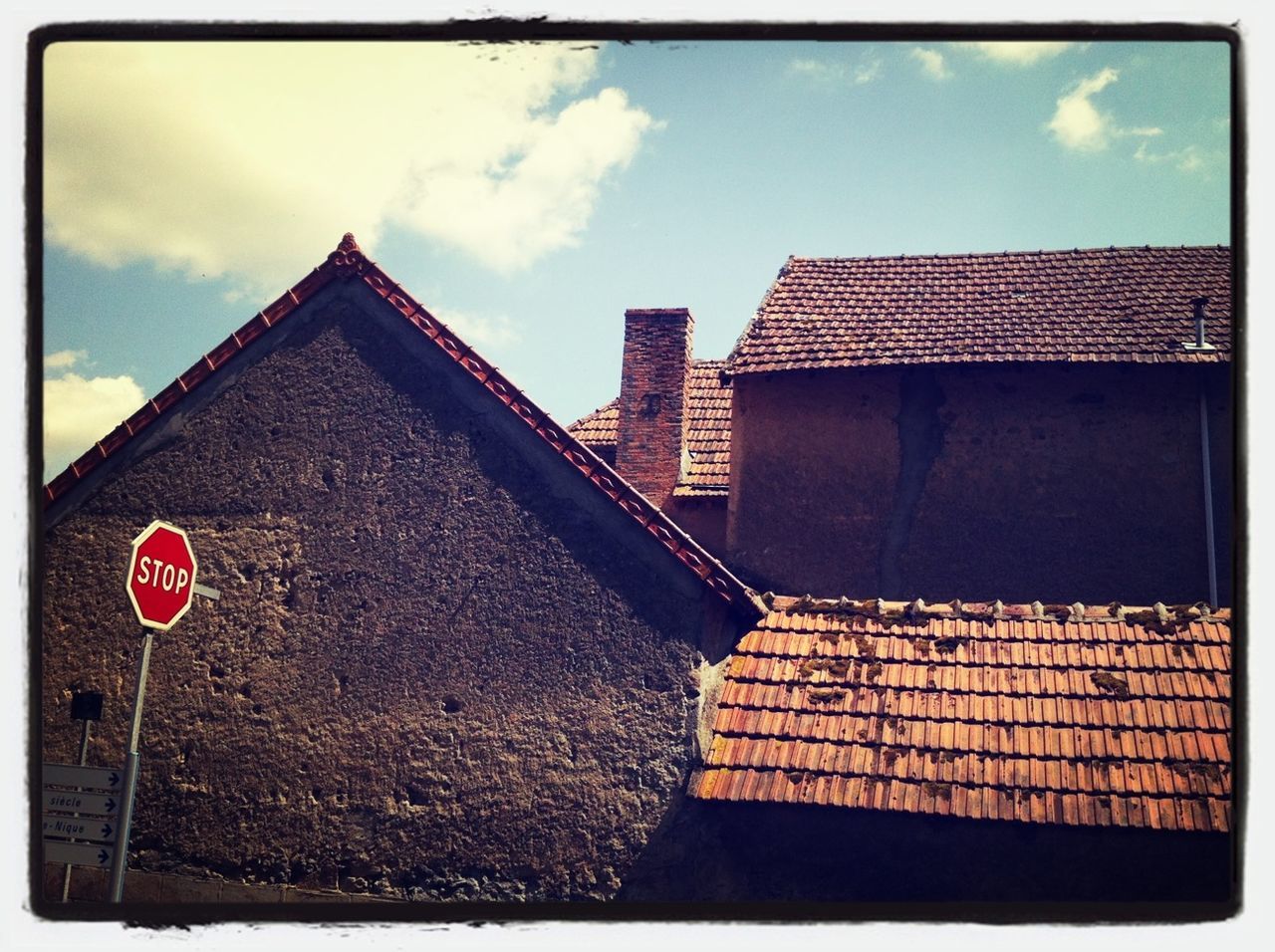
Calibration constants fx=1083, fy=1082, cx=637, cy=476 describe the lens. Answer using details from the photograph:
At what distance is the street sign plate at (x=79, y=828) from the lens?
19.9ft

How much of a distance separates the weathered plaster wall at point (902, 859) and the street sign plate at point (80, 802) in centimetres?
325

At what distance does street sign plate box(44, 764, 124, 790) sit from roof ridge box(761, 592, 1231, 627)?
4670 millimetres

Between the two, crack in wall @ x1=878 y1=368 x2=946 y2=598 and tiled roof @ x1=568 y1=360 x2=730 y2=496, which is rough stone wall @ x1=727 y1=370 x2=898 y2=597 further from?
tiled roof @ x1=568 y1=360 x2=730 y2=496

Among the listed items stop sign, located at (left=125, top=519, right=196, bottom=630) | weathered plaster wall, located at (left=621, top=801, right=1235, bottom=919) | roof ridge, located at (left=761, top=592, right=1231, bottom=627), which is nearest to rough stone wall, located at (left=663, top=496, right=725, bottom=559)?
roof ridge, located at (left=761, top=592, right=1231, bottom=627)

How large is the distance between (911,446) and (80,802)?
8.97 m

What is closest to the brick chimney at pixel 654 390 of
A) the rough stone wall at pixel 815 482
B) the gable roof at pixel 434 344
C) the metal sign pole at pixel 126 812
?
the rough stone wall at pixel 815 482

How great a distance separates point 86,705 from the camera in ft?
25.0

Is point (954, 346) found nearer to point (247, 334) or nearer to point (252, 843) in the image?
point (247, 334)

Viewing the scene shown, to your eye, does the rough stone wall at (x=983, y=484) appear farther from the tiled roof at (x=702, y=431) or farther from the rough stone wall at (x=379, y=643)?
the rough stone wall at (x=379, y=643)

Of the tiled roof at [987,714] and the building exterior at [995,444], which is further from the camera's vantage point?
the building exterior at [995,444]

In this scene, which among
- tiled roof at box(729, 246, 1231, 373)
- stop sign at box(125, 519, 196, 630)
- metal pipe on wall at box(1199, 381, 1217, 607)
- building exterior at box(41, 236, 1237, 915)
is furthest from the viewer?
tiled roof at box(729, 246, 1231, 373)

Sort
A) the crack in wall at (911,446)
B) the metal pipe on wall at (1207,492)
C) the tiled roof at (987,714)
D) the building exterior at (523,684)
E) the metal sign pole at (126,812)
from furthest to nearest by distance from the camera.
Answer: the crack in wall at (911,446), the metal pipe on wall at (1207,492), the building exterior at (523,684), the tiled roof at (987,714), the metal sign pole at (126,812)

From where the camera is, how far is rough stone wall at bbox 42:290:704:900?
756cm

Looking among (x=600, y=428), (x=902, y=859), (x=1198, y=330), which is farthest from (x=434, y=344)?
(x=1198, y=330)
